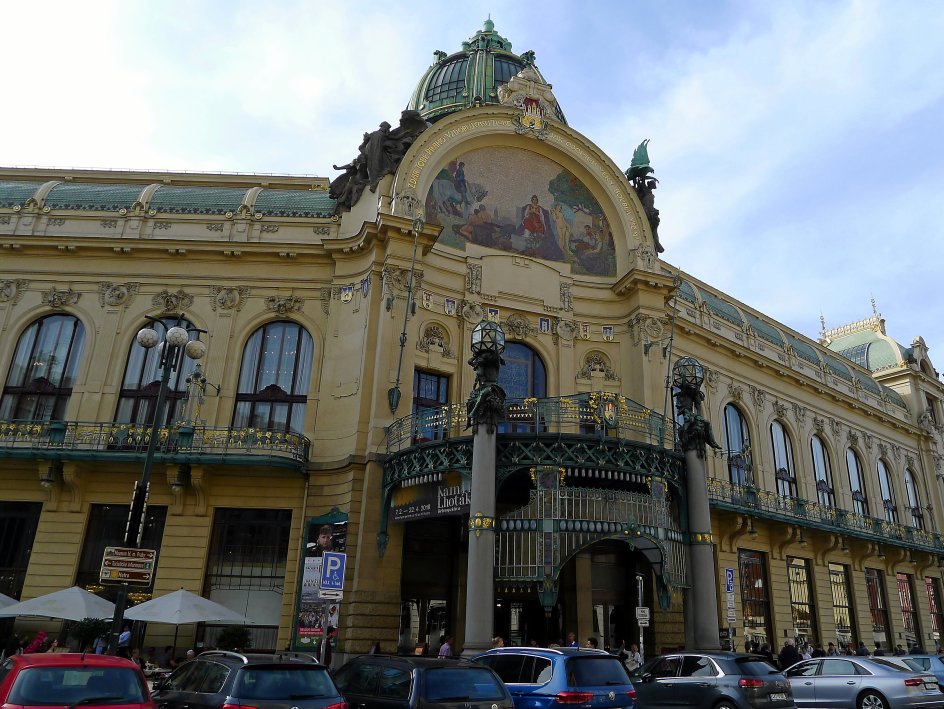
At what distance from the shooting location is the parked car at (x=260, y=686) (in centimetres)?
906

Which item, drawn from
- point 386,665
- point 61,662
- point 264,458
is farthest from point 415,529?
point 61,662

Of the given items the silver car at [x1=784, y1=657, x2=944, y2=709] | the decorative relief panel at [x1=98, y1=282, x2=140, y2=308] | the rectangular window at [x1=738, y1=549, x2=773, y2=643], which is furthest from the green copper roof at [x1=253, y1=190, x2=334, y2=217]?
the rectangular window at [x1=738, y1=549, x2=773, y2=643]

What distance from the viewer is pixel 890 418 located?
4391 cm

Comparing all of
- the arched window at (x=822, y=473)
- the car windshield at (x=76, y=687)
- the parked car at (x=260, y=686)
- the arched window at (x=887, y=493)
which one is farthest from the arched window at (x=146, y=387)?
the arched window at (x=887, y=493)

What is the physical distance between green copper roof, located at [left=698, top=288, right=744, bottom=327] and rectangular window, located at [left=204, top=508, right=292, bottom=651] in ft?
70.8

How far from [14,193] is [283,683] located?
25700mm

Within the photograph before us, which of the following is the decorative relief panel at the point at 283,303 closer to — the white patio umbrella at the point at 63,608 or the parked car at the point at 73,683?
the white patio umbrella at the point at 63,608

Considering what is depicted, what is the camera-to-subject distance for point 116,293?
25297mm

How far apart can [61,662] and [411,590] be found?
47.2 feet

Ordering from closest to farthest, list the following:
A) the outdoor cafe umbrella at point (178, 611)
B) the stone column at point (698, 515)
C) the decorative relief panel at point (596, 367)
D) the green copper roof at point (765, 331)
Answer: the outdoor cafe umbrella at point (178, 611) < the stone column at point (698, 515) < the decorative relief panel at point (596, 367) < the green copper roof at point (765, 331)

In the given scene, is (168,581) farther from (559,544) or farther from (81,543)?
(559,544)

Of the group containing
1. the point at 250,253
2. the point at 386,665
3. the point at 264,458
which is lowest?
the point at 386,665

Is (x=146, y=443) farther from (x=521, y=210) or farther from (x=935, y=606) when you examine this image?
(x=935, y=606)

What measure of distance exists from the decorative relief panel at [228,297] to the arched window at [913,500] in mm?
40549
